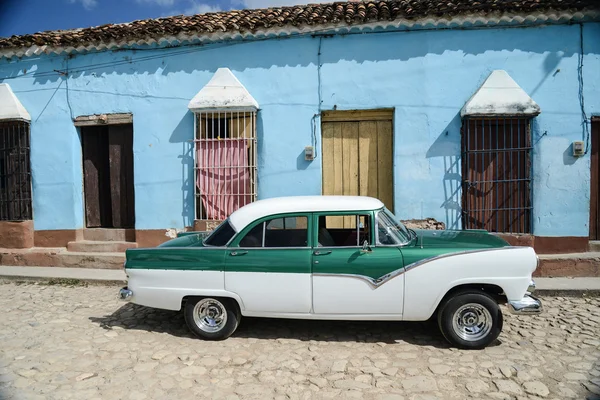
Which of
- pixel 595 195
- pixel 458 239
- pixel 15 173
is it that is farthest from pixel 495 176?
pixel 15 173

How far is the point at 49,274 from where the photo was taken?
6.50 meters

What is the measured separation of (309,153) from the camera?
6.49 meters

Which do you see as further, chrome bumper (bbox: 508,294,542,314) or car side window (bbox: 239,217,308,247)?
car side window (bbox: 239,217,308,247)

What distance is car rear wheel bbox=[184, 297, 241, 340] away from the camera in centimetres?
389

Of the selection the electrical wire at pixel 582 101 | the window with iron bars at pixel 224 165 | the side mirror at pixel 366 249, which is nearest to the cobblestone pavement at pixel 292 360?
the side mirror at pixel 366 249

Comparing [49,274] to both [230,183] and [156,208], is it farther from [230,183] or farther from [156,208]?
[230,183]

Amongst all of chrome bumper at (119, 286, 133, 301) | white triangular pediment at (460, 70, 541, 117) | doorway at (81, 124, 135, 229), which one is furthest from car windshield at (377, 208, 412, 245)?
doorway at (81, 124, 135, 229)

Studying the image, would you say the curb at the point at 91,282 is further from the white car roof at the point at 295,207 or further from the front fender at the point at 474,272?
the white car roof at the point at 295,207

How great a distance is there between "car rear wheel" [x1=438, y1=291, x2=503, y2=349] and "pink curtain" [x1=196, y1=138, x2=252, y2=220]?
161 inches

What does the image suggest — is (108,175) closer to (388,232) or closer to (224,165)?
(224,165)

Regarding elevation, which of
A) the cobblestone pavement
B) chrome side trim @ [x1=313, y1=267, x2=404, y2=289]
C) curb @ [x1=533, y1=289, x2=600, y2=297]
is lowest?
the cobblestone pavement

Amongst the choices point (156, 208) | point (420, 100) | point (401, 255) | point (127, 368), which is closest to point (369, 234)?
point (401, 255)

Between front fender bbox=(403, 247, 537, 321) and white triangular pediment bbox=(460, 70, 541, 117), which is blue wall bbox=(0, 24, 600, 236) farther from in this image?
front fender bbox=(403, 247, 537, 321)

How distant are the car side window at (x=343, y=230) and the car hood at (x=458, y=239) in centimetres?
56
